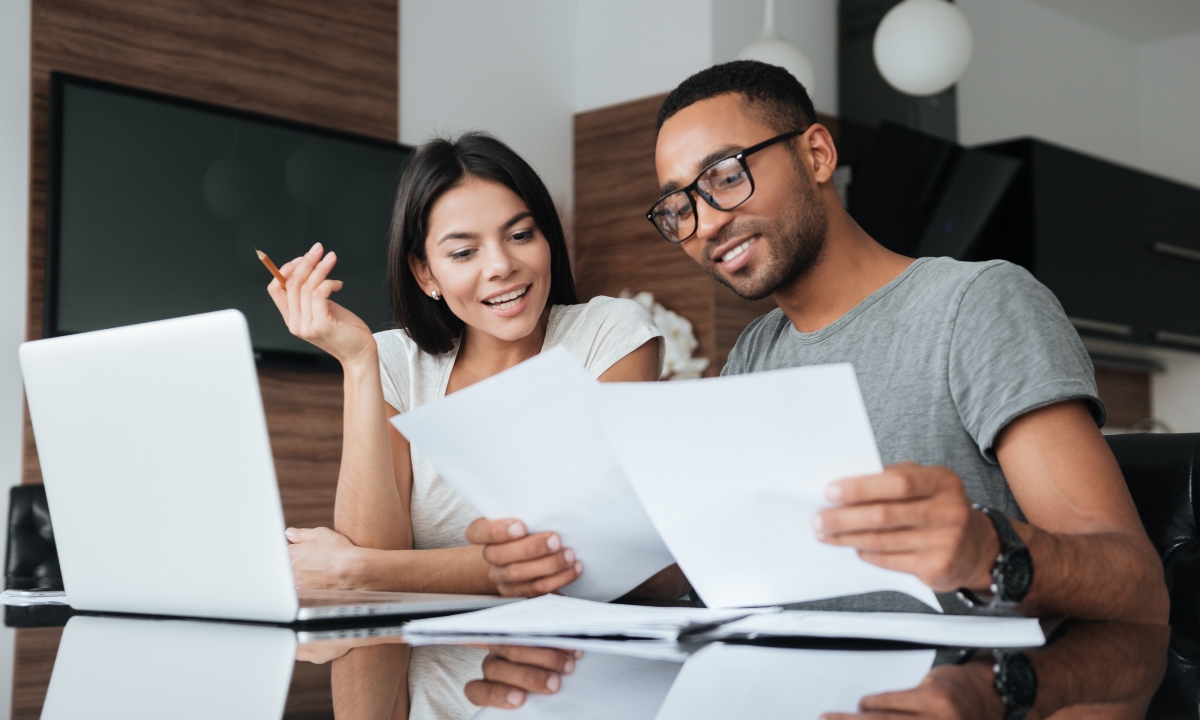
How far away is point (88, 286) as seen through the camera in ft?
9.00

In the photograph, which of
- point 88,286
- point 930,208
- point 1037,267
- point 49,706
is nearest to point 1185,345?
point 1037,267

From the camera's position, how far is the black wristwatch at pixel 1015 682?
1.66ft

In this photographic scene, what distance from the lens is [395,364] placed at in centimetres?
158

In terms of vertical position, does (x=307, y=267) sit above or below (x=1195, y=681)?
above

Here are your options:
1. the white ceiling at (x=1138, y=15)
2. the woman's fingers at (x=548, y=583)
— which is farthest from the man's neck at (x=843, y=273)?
the white ceiling at (x=1138, y=15)

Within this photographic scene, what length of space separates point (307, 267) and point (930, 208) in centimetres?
279

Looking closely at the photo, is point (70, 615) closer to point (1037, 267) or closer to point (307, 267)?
point (307, 267)

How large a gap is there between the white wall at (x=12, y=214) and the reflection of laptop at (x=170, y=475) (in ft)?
6.63

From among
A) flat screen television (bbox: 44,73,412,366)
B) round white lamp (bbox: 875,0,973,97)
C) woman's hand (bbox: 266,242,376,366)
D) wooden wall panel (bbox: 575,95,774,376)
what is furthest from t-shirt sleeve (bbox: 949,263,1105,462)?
wooden wall panel (bbox: 575,95,774,376)

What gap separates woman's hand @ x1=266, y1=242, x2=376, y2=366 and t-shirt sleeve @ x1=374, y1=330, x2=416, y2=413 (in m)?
0.27

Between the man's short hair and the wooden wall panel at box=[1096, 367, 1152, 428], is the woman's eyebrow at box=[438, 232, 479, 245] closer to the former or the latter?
the man's short hair

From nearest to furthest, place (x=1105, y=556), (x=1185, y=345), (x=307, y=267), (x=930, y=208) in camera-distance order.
Answer: (x=1105, y=556)
(x=307, y=267)
(x=930, y=208)
(x=1185, y=345)

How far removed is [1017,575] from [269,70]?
9.88 ft

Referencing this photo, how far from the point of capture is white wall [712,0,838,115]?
362 centimetres
